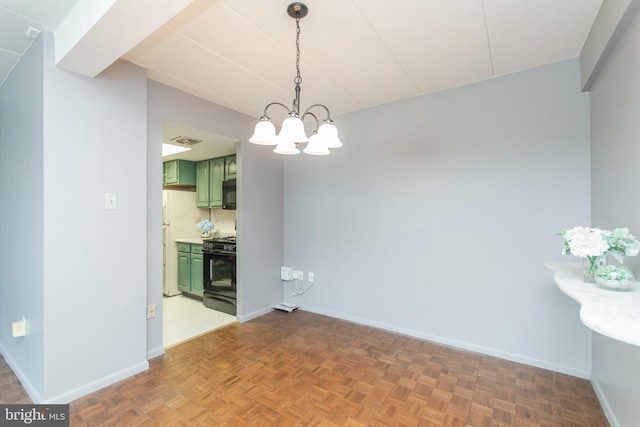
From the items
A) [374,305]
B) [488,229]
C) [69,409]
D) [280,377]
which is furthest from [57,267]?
[488,229]

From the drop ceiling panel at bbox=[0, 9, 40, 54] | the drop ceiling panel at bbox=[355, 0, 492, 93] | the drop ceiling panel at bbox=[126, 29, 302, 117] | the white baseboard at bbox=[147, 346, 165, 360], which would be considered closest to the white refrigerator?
the white baseboard at bbox=[147, 346, 165, 360]

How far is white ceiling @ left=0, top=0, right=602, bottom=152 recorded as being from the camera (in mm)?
1656

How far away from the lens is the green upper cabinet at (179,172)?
4.59 meters

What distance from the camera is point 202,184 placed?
464 cm

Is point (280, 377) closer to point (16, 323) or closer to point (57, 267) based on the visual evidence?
point (57, 267)

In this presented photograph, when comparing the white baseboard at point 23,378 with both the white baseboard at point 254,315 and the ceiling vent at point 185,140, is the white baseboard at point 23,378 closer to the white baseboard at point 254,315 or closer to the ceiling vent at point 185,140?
the white baseboard at point 254,315

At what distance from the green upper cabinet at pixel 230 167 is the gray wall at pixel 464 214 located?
1213mm

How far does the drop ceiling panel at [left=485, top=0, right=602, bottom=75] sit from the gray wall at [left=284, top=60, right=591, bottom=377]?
18cm

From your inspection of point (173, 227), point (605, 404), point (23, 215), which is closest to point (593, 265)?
point (605, 404)

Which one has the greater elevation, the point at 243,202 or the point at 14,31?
the point at 14,31

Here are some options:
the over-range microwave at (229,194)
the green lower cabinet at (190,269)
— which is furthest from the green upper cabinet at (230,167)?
the green lower cabinet at (190,269)

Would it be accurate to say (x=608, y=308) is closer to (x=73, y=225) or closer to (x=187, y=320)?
(x=73, y=225)

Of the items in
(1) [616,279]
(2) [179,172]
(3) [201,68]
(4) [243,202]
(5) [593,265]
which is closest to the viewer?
(1) [616,279]

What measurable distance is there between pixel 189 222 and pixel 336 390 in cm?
381
